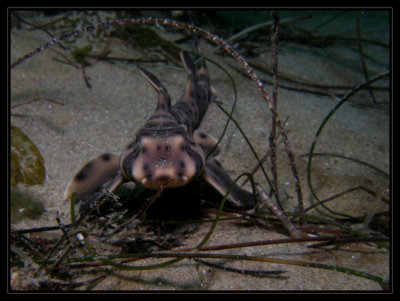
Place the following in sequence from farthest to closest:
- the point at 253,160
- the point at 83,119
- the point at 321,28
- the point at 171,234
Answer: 1. the point at 321,28
2. the point at 83,119
3. the point at 253,160
4. the point at 171,234

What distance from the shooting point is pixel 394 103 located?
129 inches

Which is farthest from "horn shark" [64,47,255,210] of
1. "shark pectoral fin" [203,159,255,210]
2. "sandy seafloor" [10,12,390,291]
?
"sandy seafloor" [10,12,390,291]

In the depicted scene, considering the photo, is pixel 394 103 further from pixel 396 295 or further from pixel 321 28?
pixel 321 28

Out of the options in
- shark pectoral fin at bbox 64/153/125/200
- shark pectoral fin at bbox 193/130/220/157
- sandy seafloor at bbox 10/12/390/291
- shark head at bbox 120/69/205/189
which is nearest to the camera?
sandy seafloor at bbox 10/12/390/291

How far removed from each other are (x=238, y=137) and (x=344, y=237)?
2.05m

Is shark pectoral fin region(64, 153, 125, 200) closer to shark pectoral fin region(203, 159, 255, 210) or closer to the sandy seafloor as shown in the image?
the sandy seafloor

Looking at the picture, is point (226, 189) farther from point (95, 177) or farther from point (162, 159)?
point (95, 177)

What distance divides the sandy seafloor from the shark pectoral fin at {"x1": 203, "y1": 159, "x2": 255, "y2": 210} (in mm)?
252

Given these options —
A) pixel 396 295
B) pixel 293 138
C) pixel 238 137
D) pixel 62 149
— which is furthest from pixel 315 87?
pixel 62 149

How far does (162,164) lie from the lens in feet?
7.09

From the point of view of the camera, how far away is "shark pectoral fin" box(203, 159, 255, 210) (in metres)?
2.65

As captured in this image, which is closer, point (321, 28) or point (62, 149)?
point (62, 149)

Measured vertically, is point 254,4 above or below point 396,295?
above

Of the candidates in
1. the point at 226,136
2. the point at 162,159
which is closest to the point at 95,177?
the point at 162,159
